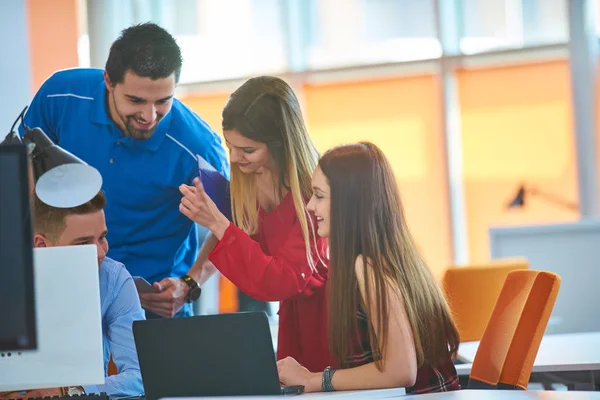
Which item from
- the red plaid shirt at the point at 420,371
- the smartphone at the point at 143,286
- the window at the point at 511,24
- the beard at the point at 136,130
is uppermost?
the window at the point at 511,24

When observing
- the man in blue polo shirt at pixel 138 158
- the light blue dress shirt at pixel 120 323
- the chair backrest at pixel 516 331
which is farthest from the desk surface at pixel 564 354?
the light blue dress shirt at pixel 120 323

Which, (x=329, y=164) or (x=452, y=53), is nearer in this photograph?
(x=329, y=164)

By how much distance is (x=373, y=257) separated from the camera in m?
2.15

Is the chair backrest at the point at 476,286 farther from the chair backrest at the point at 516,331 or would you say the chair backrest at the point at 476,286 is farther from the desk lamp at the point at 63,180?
the desk lamp at the point at 63,180

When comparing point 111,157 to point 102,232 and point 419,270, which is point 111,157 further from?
point 419,270

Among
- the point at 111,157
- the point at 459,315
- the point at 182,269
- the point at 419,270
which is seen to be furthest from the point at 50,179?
the point at 459,315

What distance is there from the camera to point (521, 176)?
22.3 ft

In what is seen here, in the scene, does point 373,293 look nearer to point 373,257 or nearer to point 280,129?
point 373,257

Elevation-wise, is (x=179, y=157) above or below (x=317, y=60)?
below

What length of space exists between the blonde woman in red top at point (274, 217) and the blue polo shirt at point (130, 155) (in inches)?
12.4

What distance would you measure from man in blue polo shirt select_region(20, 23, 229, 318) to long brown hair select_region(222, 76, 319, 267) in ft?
0.90

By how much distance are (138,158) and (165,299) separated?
19.2 inches

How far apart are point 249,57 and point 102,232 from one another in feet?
16.4

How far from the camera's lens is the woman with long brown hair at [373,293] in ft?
6.71
